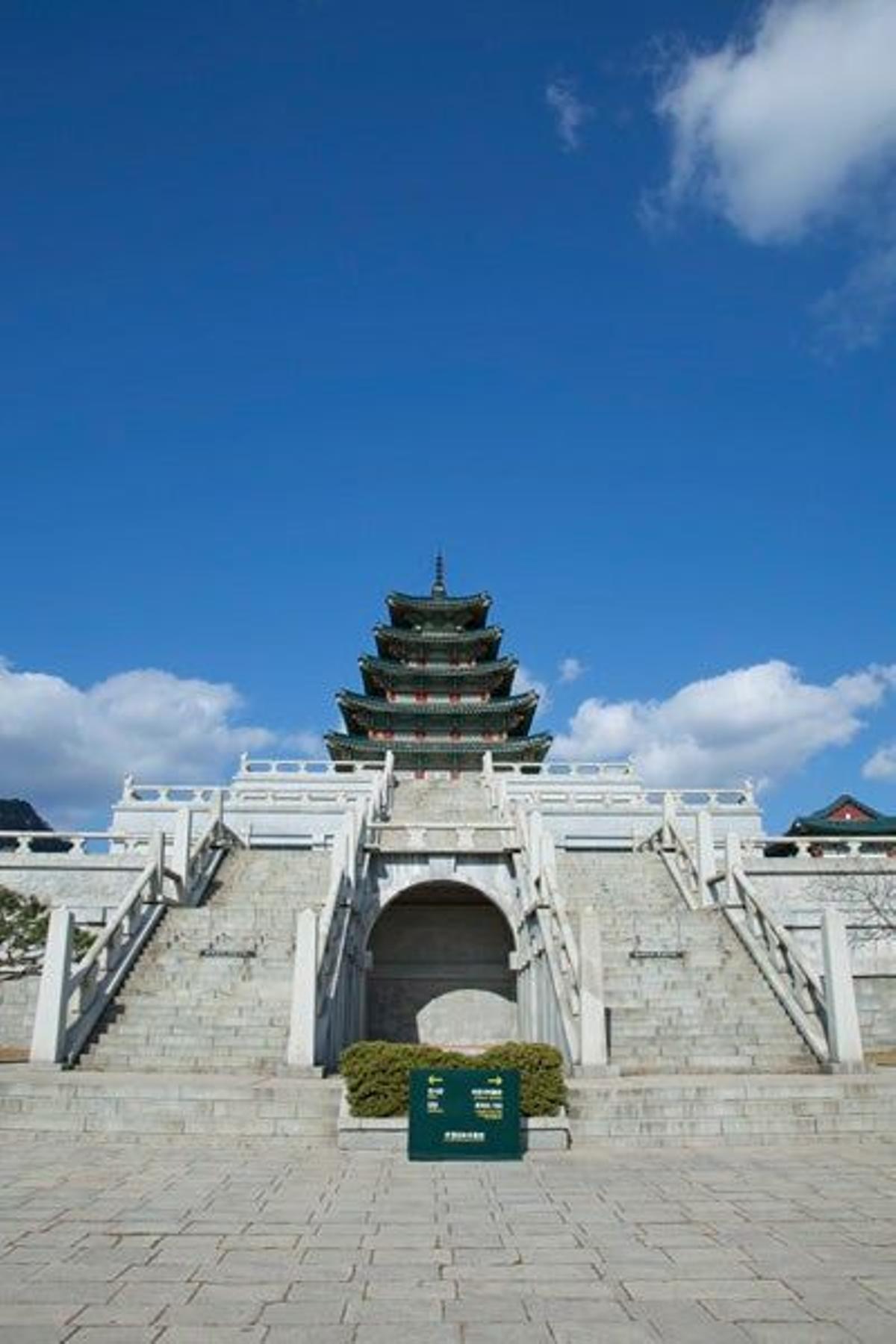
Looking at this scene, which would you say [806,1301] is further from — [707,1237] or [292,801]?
[292,801]

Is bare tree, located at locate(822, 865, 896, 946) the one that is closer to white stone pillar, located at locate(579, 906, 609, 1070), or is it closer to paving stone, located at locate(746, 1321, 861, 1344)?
white stone pillar, located at locate(579, 906, 609, 1070)

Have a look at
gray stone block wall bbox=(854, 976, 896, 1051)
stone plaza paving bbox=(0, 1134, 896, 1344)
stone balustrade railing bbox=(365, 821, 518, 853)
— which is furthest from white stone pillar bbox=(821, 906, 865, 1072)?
stone balustrade railing bbox=(365, 821, 518, 853)

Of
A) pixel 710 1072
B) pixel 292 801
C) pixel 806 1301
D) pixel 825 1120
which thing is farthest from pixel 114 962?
pixel 292 801

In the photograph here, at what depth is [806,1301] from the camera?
5402mm

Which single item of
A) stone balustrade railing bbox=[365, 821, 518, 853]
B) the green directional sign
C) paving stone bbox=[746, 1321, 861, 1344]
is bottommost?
paving stone bbox=[746, 1321, 861, 1344]

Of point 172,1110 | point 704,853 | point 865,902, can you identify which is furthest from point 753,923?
point 172,1110

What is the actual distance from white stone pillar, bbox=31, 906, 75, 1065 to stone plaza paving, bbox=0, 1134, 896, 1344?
381cm

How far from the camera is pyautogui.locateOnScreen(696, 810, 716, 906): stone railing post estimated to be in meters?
20.3

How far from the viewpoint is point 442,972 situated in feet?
87.5

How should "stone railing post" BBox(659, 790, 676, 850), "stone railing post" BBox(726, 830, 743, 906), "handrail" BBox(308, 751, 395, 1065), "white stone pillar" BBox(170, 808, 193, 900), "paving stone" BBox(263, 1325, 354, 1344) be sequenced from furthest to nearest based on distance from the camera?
"stone railing post" BBox(659, 790, 676, 850), "white stone pillar" BBox(170, 808, 193, 900), "stone railing post" BBox(726, 830, 743, 906), "handrail" BBox(308, 751, 395, 1065), "paving stone" BBox(263, 1325, 354, 1344)

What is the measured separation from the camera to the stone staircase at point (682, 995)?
1438cm

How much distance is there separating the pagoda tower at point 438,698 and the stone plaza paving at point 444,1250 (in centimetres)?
3761

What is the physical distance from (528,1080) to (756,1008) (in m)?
6.38

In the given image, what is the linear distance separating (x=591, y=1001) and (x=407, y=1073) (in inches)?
143
